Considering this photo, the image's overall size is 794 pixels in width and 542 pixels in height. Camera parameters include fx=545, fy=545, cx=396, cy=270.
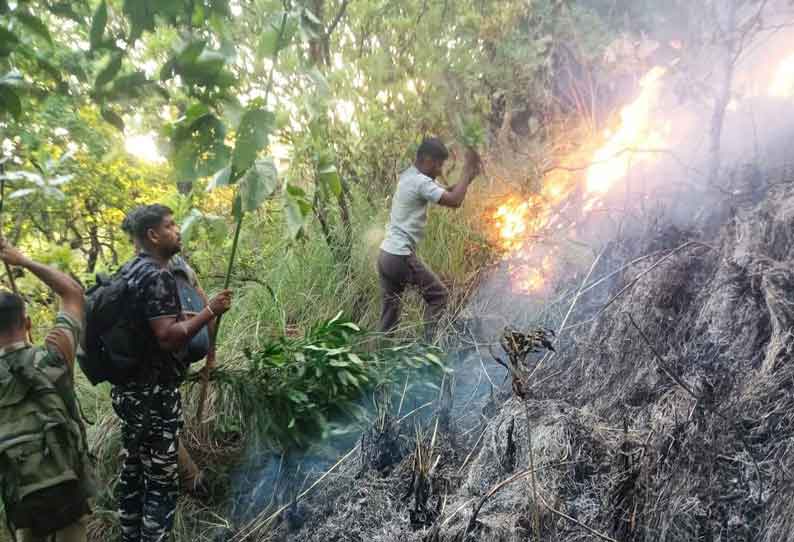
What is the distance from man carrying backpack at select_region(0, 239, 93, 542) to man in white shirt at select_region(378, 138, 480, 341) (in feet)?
7.76

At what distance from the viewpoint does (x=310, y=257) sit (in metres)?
5.30

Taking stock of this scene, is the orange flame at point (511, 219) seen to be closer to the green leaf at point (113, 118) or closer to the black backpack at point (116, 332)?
the black backpack at point (116, 332)

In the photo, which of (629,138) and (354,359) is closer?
(354,359)

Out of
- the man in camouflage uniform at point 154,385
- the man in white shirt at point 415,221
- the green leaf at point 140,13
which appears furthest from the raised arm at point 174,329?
the man in white shirt at point 415,221

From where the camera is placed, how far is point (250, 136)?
135 centimetres

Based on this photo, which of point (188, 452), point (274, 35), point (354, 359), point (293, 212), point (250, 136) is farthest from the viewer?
point (354, 359)

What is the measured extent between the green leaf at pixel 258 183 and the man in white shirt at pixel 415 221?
2.33 metres

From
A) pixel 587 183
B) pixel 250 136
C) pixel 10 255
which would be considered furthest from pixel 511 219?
pixel 250 136

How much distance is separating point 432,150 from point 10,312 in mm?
2917

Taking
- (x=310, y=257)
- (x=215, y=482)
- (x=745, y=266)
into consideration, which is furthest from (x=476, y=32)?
(x=215, y=482)

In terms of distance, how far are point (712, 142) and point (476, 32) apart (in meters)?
2.27

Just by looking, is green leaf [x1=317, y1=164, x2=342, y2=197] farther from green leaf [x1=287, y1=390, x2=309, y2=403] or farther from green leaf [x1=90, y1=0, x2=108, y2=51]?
green leaf [x1=287, y1=390, x2=309, y2=403]

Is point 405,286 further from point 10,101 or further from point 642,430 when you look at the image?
point 10,101

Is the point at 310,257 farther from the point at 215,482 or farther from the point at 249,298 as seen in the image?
the point at 215,482
